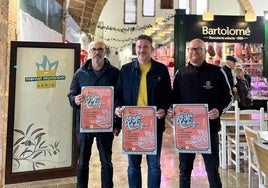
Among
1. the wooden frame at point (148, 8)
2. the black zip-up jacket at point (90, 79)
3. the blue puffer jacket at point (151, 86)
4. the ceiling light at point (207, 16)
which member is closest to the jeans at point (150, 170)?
the blue puffer jacket at point (151, 86)

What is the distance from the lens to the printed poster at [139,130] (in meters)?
2.90

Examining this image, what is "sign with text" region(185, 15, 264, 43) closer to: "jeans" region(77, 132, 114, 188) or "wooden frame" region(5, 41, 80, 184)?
"wooden frame" region(5, 41, 80, 184)

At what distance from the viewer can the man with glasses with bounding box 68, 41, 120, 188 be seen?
10.3 feet

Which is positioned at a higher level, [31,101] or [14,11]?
[14,11]

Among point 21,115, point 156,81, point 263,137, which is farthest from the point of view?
point 21,115

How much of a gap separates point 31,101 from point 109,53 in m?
13.7

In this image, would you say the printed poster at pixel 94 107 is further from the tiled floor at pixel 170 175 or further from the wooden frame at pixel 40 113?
the tiled floor at pixel 170 175

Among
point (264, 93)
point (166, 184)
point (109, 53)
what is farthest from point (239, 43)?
point (109, 53)

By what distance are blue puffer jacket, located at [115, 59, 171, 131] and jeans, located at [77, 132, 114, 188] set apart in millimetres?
407

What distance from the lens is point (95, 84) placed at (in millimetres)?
3146

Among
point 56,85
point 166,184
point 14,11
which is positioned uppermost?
point 14,11

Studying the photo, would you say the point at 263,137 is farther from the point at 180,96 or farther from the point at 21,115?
the point at 21,115

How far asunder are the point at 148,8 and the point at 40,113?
48.8 feet

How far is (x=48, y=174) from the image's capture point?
3.72 m
